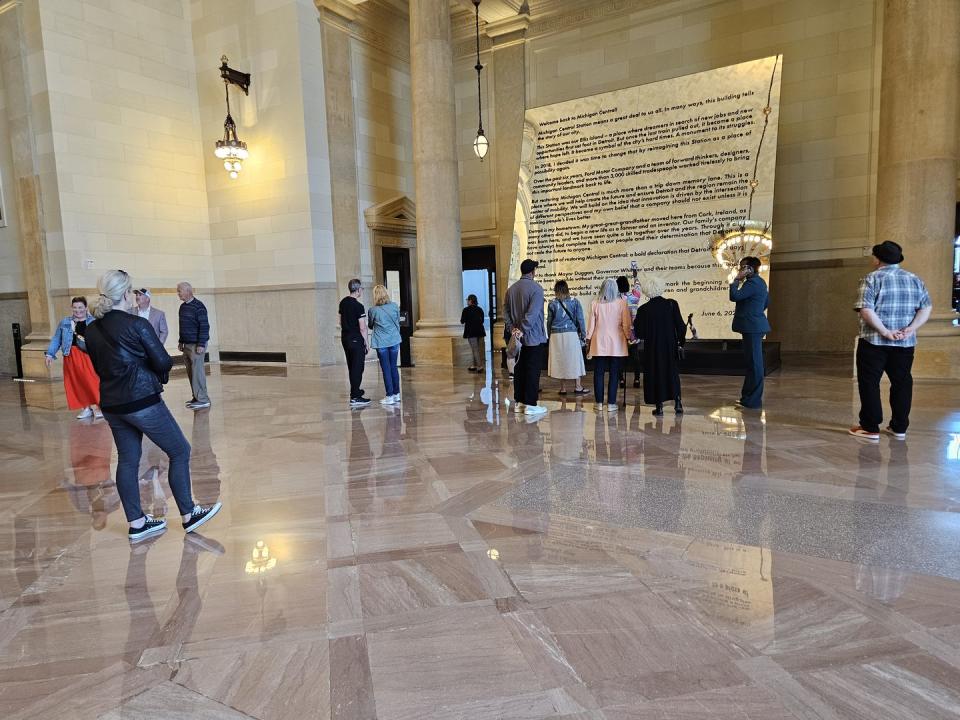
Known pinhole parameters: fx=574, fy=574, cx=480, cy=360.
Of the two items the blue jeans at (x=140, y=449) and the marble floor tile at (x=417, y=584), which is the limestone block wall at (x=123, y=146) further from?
the marble floor tile at (x=417, y=584)

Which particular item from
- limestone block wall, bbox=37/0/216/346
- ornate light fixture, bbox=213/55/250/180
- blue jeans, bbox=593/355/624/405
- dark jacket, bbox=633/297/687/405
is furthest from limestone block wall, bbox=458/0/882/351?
limestone block wall, bbox=37/0/216/346

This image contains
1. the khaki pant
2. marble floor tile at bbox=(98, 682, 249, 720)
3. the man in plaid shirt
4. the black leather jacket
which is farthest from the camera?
the khaki pant

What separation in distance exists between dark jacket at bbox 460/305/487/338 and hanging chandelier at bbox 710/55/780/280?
14.1 feet

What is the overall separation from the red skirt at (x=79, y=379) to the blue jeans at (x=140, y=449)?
4.23 m

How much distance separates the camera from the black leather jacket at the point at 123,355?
3.39m

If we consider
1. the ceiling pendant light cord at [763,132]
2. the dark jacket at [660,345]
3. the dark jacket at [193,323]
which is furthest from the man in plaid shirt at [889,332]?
the dark jacket at [193,323]

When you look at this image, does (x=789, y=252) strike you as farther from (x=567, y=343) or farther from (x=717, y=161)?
(x=567, y=343)

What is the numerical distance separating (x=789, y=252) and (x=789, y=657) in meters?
11.8

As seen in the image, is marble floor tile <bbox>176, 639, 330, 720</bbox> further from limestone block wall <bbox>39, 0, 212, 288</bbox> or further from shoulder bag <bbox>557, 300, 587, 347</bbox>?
limestone block wall <bbox>39, 0, 212, 288</bbox>

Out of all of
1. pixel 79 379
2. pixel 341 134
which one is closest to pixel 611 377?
pixel 79 379

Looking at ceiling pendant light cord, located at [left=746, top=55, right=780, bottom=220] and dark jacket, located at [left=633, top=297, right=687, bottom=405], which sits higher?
ceiling pendant light cord, located at [left=746, top=55, right=780, bottom=220]

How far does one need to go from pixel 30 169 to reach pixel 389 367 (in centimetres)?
934

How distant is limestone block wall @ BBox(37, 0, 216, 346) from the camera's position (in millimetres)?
11250

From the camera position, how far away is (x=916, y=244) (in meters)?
7.79
